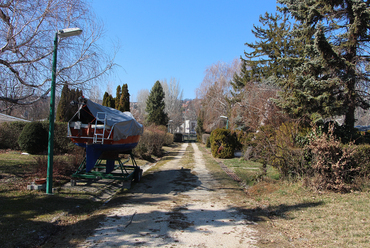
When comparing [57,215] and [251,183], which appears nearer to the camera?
[57,215]

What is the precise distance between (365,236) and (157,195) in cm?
593

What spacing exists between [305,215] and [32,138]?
1613 centimetres

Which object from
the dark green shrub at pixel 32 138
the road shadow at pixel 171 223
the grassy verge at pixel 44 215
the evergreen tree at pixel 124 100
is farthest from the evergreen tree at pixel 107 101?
the road shadow at pixel 171 223

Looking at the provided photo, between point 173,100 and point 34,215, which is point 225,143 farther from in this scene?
point 173,100

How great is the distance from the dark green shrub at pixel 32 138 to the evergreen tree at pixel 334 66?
1483 cm

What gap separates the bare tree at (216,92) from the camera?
38.4 m

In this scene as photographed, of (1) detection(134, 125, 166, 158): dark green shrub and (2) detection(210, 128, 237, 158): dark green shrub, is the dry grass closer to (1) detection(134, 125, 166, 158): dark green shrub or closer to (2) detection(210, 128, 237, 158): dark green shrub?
(1) detection(134, 125, 166, 158): dark green shrub

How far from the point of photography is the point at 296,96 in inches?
396

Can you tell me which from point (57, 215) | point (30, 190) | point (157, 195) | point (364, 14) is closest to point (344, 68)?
point (364, 14)

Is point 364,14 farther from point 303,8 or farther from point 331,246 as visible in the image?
point 331,246

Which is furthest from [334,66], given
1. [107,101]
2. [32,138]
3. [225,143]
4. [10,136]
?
[107,101]

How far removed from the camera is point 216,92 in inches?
1547

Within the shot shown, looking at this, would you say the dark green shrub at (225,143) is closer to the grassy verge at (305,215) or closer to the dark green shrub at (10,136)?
the grassy verge at (305,215)

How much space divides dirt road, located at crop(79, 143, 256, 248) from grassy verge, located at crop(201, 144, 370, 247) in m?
0.50
